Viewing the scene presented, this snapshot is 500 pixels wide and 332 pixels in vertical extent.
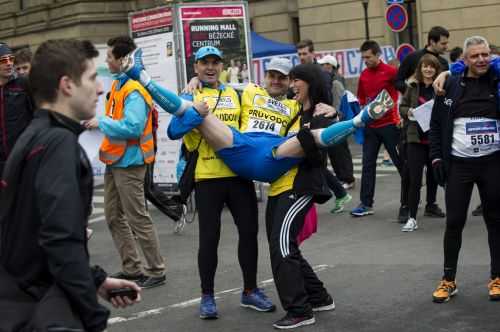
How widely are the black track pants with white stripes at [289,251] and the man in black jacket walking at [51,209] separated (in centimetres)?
305

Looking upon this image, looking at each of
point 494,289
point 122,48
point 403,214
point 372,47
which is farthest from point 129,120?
point 372,47

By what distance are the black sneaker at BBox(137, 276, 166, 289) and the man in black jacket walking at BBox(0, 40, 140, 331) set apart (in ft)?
15.0

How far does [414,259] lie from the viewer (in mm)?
8367

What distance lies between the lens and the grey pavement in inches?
254

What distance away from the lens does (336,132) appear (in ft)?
19.9

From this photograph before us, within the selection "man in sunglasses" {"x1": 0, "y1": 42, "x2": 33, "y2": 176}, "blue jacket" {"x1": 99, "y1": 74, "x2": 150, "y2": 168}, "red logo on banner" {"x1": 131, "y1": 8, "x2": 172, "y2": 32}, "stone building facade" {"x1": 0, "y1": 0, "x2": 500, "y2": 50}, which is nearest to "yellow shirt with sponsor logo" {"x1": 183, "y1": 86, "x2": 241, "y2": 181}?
"blue jacket" {"x1": 99, "y1": 74, "x2": 150, "y2": 168}

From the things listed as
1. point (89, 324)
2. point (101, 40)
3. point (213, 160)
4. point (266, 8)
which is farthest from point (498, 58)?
point (101, 40)

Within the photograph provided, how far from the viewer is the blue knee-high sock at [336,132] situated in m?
6.05

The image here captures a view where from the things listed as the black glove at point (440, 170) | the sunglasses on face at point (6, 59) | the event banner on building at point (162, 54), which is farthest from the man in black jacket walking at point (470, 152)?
the event banner on building at point (162, 54)

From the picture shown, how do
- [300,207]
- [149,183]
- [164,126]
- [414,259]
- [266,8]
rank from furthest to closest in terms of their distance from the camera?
[266,8] < [164,126] < [149,183] < [414,259] < [300,207]

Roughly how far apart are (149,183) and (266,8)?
70.3ft

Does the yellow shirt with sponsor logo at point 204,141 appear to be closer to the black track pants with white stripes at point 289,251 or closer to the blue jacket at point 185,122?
the blue jacket at point 185,122

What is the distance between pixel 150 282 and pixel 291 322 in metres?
1.95

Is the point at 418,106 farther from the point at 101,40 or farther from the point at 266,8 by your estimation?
the point at 101,40
